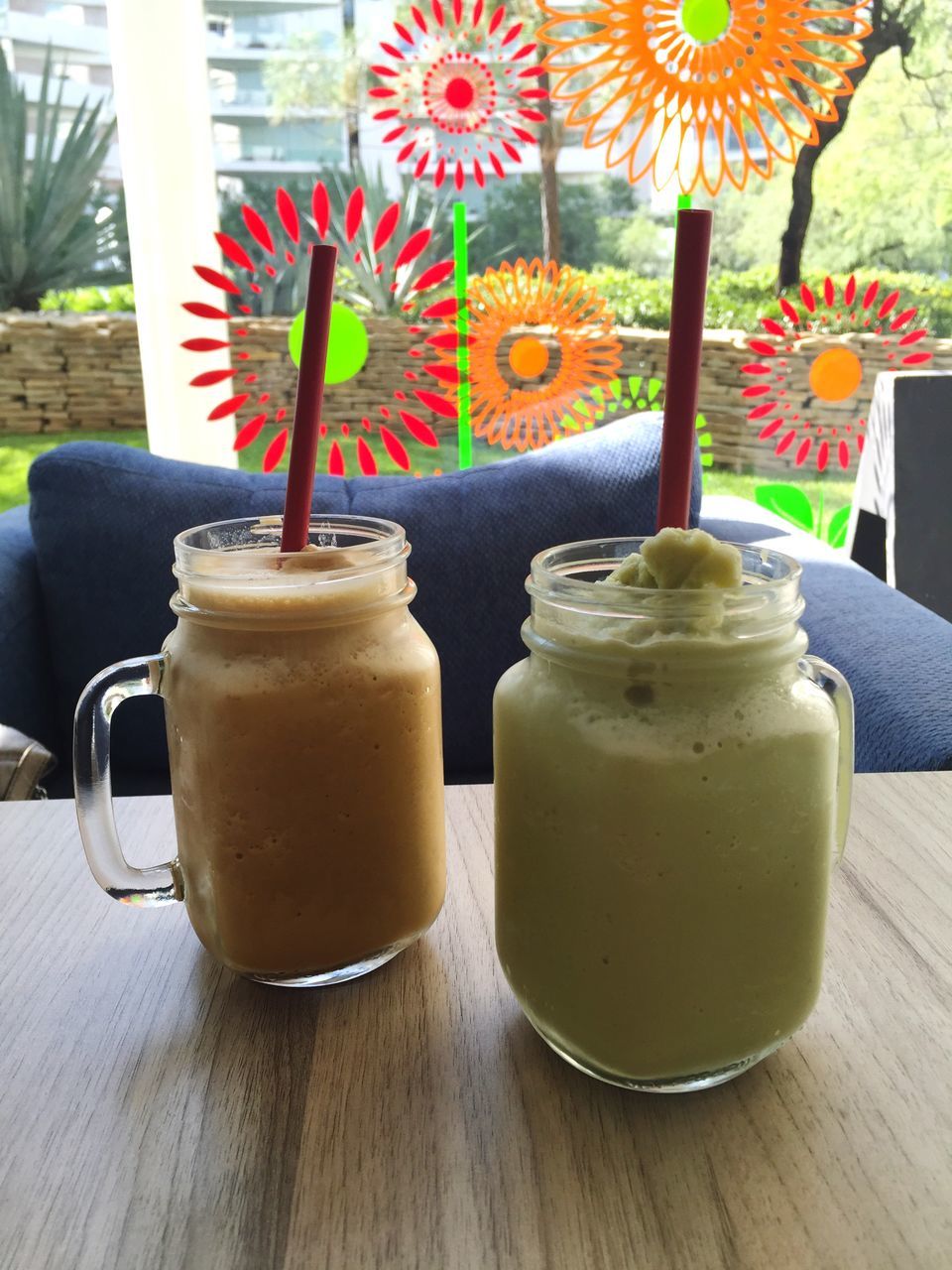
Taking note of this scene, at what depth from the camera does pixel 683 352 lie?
44 centimetres

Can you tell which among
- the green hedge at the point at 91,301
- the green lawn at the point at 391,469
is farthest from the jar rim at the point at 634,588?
the green hedge at the point at 91,301

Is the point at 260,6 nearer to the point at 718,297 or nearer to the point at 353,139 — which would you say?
the point at 353,139

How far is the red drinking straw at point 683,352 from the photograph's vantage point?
0.43m

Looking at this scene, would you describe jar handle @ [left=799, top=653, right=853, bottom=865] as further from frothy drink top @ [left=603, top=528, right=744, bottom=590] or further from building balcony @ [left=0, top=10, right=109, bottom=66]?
building balcony @ [left=0, top=10, right=109, bottom=66]

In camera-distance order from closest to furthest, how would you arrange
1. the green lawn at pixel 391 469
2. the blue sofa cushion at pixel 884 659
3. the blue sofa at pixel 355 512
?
the blue sofa cushion at pixel 884 659 → the blue sofa at pixel 355 512 → the green lawn at pixel 391 469

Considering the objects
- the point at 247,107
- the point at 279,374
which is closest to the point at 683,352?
the point at 279,374

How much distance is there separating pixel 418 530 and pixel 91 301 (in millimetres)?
1922

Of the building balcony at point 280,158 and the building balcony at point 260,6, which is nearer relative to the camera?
the building balcony at point 260,6

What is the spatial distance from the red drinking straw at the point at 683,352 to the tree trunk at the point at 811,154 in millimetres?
2426

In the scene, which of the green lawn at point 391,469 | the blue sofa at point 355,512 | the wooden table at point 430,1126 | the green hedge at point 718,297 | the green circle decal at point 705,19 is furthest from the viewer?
the green hedge at point 718,297

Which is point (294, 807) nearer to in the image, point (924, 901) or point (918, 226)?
point (924, 901)

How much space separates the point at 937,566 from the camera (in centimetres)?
208

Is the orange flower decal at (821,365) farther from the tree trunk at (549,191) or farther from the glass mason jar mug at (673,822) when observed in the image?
the glass mason jar mug at (673,822)

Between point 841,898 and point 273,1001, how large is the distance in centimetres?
35
